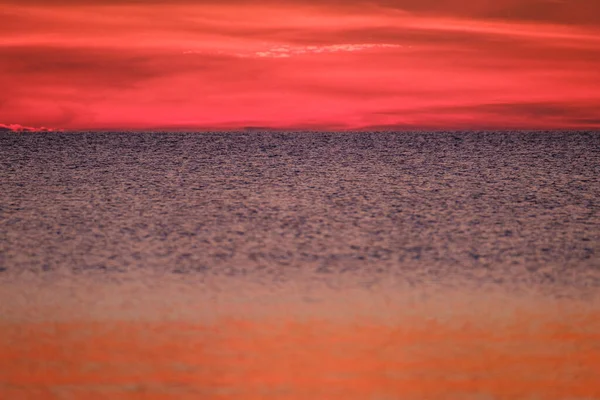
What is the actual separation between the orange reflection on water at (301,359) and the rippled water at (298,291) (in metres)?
0.04

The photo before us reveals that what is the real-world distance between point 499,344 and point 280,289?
5917 mm

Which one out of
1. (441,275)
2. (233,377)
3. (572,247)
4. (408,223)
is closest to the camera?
Result: (233,377)

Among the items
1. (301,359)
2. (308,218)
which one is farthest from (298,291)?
(308,218)

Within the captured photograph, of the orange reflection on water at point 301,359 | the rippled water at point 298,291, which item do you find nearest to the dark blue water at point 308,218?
the rippled water at point 298,291

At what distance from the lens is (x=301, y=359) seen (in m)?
12.7

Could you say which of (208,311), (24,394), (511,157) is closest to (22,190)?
(208,311)

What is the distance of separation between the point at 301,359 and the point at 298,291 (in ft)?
17.8

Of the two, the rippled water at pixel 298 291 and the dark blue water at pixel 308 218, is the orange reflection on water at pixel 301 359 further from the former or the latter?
the dark blue water at pixel 308 218

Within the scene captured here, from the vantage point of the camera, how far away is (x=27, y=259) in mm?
21750

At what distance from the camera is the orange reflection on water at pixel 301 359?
11.5 metres

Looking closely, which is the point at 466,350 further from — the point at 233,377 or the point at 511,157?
the point at 511,157

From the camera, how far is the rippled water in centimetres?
1205

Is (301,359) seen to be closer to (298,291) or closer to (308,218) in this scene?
(298,291)

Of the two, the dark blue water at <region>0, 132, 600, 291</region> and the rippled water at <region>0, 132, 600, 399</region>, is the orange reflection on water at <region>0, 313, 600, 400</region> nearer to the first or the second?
the rippled water at <region>0, 132, 600, 399</region>
